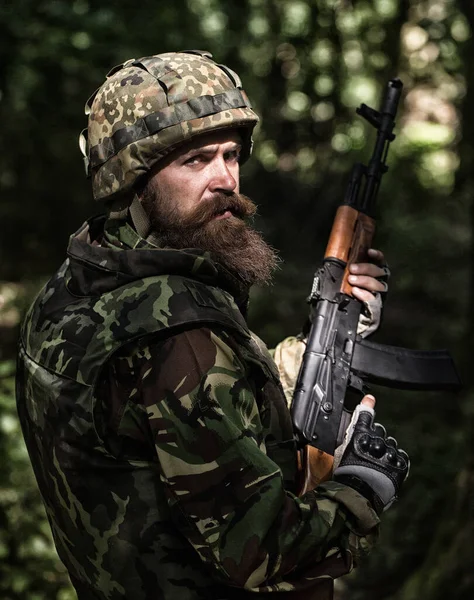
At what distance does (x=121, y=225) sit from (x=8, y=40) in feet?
11.4

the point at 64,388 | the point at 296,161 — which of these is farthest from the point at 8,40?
the point at 296,161

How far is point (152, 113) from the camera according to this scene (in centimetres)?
230

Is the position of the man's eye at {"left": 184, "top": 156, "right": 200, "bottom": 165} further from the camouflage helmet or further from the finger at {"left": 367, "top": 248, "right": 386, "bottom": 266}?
the finger at {"left": 367, "top": 248, "right": 386, "bottom": 266}

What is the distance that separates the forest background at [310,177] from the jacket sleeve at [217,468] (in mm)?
2486

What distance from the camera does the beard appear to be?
231 centimetres

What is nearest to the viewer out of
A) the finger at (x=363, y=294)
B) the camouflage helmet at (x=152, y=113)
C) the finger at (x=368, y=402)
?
the camouflage helmet at (x=152, y=113)

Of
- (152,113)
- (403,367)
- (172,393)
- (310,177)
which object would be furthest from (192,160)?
(310,177)

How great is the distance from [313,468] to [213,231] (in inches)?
31.0

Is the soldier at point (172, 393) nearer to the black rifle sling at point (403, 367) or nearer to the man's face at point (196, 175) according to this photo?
the man's face at point (196, 175)

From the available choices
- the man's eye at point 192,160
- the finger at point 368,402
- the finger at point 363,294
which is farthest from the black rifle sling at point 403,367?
the man's eye at point 192,160

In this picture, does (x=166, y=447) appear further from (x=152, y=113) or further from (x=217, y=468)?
(x=152, y=113)

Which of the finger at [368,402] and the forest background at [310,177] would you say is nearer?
the finger at [368,402]

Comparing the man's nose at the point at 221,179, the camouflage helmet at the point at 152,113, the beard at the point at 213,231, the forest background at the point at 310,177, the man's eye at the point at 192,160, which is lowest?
the forest background at the point at 310,177

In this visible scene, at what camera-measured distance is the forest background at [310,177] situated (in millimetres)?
4488
